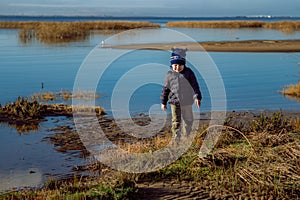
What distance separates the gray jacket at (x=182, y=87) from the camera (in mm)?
9383

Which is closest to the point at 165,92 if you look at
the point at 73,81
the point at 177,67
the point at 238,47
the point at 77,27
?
the point at 177,67

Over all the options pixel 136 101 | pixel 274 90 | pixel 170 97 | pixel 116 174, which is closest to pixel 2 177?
pixel 116 174

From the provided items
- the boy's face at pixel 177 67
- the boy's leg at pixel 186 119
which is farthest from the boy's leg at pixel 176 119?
the boy's face at pixel 177 67

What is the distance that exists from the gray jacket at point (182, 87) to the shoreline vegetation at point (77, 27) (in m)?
38.2

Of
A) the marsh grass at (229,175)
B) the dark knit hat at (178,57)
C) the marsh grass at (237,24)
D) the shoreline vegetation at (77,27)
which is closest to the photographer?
the marsh grass at (229,175)

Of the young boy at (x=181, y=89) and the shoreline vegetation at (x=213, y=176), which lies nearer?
the shoreline vegetation at (x=213, y=176)

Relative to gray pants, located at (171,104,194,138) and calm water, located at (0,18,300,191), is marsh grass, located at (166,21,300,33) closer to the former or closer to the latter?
calm water, located at (0,18,300,191)

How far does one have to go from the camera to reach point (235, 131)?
970cm

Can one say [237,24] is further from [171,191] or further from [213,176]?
[171,191]

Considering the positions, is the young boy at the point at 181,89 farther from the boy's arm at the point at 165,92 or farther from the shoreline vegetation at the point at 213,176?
the shoreline vegetation at the point at 213,176

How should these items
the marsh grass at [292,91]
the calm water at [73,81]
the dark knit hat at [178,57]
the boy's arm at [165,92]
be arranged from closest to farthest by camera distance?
the dark knit hat at [178,57]
the boy's arm at [165,92]
the calm water at [73,81]
the marsh grass at [292,91]

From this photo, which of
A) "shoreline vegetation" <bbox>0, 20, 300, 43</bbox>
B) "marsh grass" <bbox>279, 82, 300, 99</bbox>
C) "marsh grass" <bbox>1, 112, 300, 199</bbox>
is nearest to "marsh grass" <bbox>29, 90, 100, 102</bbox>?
"marsh grass" <bbox>279, 82, 300, 99</bbox>

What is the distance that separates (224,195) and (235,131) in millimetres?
2805

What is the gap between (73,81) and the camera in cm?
2183
